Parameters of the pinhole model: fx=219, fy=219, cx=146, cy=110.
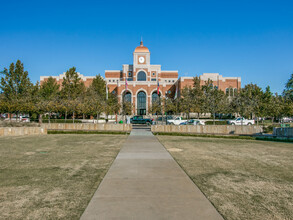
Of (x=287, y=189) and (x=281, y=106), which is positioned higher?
(x=281, y=106)

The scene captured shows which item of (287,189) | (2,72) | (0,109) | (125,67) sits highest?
(125,67)

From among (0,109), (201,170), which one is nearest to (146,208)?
(201,170)

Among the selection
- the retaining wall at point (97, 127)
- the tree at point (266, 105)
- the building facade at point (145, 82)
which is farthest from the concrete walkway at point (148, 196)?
the building facade at point (145, 82)

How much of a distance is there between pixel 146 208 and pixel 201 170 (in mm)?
3637

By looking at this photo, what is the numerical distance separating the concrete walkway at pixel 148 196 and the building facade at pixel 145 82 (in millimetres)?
51552

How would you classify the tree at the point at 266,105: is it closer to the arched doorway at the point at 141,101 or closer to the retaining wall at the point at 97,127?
the retaining wall at the point at 97,127

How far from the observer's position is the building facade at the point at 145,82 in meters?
63.8

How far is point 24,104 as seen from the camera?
3203cm

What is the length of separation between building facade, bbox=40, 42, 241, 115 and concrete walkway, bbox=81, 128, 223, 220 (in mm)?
51552

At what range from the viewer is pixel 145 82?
64375mm

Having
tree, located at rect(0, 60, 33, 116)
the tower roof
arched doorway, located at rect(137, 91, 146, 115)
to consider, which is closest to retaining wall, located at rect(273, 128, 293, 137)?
tree, located at rect(0, 60, 33, 116)

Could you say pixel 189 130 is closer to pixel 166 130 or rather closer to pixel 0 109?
pixel 166 130

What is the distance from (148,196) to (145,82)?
60.1 m

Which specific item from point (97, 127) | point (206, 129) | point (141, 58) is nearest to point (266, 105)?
point (206, 129)
